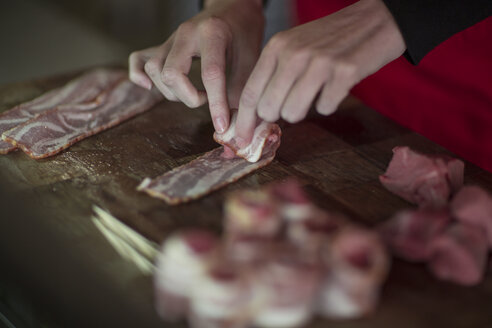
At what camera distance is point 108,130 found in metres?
2.25

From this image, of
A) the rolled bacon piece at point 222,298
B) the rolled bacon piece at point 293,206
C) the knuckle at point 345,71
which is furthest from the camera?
the knuckle at point 345,71

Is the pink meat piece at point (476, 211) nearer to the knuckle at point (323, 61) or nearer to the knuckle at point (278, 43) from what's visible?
the knuckle at point (323, 61)

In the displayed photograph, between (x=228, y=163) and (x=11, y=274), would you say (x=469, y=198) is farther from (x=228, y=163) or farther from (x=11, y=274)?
(x=11, y=274)

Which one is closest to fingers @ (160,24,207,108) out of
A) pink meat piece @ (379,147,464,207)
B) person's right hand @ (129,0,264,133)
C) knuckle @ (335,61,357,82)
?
person's right hand @ (129,0,264,133)

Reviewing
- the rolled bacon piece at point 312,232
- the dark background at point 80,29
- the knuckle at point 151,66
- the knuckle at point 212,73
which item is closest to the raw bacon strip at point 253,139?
the knuckle at point 212,73

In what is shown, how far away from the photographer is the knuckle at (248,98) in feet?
5.89

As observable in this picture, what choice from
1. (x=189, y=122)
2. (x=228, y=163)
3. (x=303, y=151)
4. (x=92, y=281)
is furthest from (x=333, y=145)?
(x=92, y=281)

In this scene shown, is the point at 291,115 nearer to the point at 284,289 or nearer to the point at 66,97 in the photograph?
the point at 284,289

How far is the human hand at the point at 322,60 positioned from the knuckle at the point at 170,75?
0.35 metres

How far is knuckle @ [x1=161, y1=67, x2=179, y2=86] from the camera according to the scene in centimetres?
206

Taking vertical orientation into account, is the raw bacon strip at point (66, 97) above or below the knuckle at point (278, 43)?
below

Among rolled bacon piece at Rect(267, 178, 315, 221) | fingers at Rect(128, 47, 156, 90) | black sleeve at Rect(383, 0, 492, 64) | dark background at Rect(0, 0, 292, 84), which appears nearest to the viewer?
rolled bacon piece at Rect(267, 178, 315, 221)

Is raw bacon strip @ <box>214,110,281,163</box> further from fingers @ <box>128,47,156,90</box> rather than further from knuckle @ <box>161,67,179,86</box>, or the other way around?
fingers @ <box>128,47,156,90</box>

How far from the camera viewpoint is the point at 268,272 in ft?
4.13
